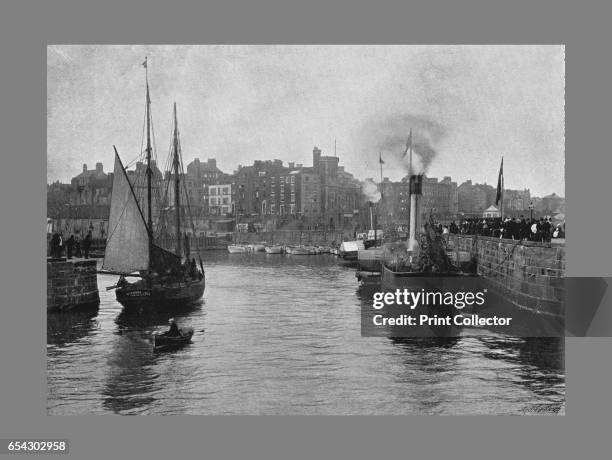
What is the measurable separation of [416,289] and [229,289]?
2.58 meters

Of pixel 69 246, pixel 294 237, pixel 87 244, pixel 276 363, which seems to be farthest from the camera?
pixel 294 237

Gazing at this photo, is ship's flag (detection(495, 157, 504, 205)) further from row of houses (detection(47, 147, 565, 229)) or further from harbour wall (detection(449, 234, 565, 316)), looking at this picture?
harbour wall (detection(449, 234, 565, 316))

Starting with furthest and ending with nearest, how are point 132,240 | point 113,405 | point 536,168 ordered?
point 132,240 < point 536,168 < point 113,405

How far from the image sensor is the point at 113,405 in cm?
1210

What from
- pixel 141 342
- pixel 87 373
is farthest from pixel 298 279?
pixel 87 373

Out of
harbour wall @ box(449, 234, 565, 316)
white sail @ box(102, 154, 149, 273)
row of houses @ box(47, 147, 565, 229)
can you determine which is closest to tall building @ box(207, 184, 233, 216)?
row of houses @ box(47, 147, 565, 229)

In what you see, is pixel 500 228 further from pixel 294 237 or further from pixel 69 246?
pixel 69 246

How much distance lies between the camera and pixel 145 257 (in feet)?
46.5

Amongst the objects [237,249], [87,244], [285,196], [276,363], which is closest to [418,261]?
[285,196]

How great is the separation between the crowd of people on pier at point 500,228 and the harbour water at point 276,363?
5.10 feet

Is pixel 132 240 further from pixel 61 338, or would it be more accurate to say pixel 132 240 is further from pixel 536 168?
pixel 536 168

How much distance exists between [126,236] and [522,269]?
575 centimetres
